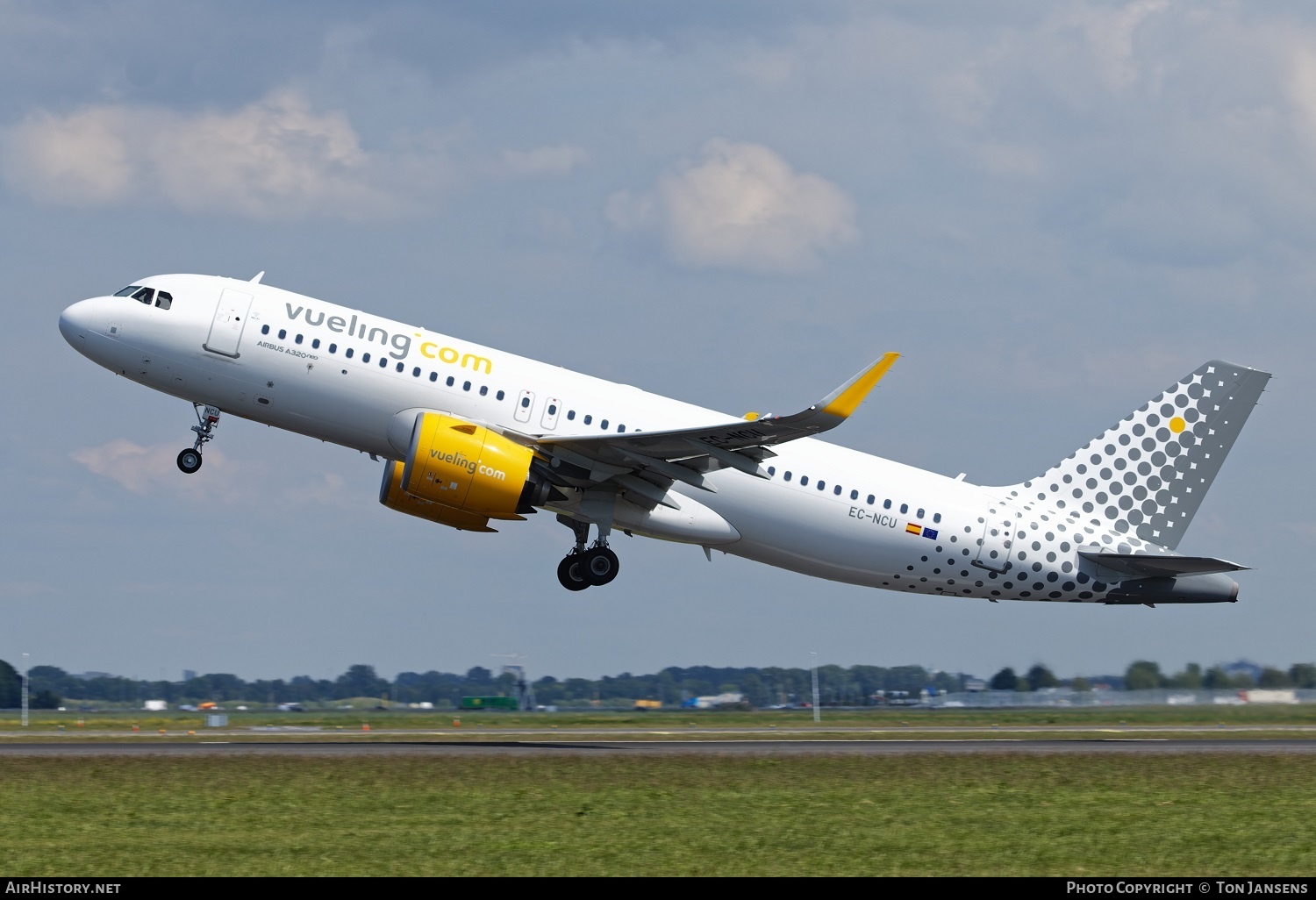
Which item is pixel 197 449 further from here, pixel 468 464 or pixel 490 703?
pixel 490 703

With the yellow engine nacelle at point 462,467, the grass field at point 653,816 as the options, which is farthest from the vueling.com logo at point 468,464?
the grass field at point 653,816

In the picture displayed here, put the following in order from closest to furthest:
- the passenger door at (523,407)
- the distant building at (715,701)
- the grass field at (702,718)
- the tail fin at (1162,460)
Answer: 1. the passenger door at (523,407)
2. the tail fin at (1162,460)
3. the grass field at (702,718)
4. the distant building at (715,701)

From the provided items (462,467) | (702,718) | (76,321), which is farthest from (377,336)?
(702,718)

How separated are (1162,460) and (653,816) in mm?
23369

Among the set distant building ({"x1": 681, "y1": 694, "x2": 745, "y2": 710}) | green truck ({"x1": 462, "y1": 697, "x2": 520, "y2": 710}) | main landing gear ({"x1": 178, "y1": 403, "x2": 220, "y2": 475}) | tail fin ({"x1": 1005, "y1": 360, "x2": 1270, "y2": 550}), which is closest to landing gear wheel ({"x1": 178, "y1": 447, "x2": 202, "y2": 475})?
main landing gear ({"x1": 178, "y1": 403, "x2": 220, "y2": 475})

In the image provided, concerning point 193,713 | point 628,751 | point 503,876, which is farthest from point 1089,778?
point 193,713

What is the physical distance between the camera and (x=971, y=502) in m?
36.3

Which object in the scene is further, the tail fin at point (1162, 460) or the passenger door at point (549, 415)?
the tail fin at point (1162, 460)

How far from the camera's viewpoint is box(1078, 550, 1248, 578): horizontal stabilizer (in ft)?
115

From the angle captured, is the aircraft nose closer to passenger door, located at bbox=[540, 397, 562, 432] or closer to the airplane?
the airplane

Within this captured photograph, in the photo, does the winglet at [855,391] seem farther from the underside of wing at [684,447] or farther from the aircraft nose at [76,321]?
the aircraft nose at [76,321]

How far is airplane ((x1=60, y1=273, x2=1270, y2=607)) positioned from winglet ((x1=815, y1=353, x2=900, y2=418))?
0.15ft

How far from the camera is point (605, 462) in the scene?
3278 centimetres

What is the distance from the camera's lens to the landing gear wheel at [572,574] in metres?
34.5
